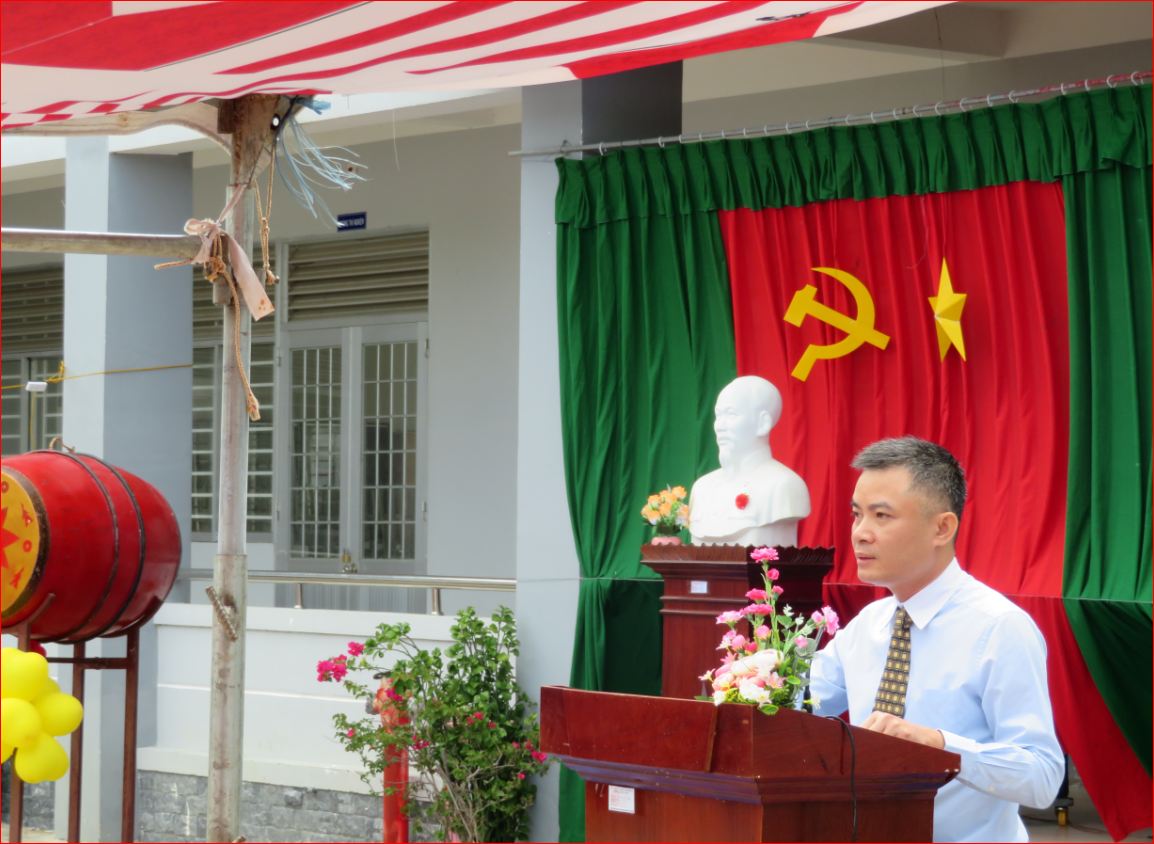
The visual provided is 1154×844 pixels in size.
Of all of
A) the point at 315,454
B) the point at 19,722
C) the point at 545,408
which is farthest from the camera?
the point at 315,454

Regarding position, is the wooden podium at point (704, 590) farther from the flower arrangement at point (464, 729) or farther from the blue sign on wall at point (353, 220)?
the blue sign on wall at point (353, 220)

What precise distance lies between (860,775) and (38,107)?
89.0 inches

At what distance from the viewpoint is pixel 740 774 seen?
220 cm

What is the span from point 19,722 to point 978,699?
7.35 ft

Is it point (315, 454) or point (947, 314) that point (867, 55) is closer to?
point (947, 314)

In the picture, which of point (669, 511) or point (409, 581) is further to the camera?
point (409, 581)

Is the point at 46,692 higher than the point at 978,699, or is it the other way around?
the point at 978,699

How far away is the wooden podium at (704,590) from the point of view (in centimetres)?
524

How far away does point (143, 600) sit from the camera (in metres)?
5.44

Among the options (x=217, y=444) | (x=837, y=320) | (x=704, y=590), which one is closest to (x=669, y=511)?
(x=704, y=590)

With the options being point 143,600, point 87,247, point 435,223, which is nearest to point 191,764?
point 143,600

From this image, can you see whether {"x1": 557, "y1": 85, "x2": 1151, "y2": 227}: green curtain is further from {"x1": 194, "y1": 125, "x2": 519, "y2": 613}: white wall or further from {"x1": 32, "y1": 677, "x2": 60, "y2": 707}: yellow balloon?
{"x1": 194, "y1": 125, "x2": 519, "y2": 613}: white wall

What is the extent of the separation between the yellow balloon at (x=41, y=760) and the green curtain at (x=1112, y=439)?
3068 mm

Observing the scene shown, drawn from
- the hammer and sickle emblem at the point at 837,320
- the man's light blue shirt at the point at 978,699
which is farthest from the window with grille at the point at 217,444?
the man's light blue shirt at the point at 978,699
